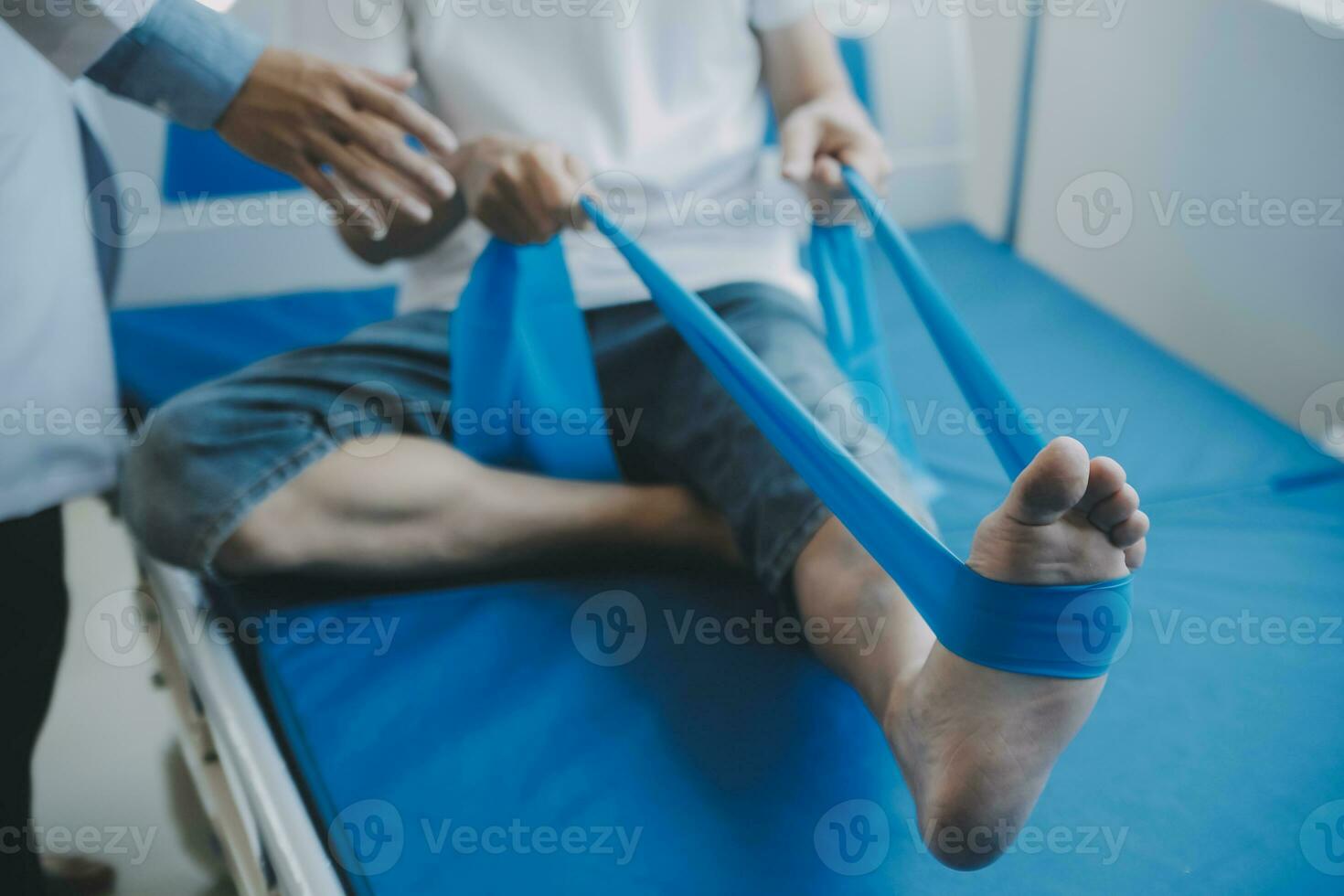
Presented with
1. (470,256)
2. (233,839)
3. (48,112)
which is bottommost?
(233,839)

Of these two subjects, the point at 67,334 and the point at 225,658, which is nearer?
the point at 225,658

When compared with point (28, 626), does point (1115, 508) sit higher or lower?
higher

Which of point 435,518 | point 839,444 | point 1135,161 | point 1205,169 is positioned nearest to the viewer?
point 839,444

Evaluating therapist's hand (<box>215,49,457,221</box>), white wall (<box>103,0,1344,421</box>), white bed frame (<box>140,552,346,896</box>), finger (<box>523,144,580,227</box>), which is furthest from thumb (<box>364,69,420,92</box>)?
white wall (<box>103,0,1344,421</box>)

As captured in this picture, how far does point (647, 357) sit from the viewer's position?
101 centimetres

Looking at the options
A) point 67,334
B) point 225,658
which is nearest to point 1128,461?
point 225,658

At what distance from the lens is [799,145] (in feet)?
3.21

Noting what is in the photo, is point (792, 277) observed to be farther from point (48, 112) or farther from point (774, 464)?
point (48, 112)

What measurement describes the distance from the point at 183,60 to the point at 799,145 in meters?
0.47

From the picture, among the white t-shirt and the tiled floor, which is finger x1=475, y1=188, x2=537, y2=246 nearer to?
the white t-shirt

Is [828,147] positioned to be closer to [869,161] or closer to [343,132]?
[869,161]

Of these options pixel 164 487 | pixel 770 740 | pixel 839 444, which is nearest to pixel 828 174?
pixel 839 444

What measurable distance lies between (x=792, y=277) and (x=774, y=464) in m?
0.28

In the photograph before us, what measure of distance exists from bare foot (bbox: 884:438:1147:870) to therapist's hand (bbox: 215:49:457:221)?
0.47 metres
